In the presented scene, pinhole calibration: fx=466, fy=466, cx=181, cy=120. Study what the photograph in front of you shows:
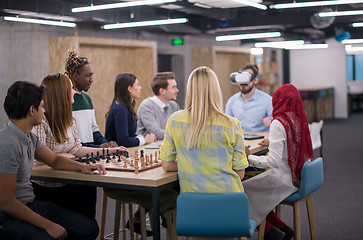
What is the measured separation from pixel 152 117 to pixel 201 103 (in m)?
1.95

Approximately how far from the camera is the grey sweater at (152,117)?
4.45 m

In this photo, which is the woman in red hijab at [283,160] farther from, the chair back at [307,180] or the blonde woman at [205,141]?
the blonde woman at [205,141]

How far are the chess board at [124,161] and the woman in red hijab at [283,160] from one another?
2.42 ft

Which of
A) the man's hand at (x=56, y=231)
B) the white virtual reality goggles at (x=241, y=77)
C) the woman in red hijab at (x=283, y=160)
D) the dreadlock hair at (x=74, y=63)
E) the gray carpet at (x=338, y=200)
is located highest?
the dreadlock hair at (x=74, y=63)

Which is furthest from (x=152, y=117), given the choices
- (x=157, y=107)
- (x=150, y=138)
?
(x=150, y=138)

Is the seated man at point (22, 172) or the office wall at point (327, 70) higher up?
the office wall at point (327, 70)

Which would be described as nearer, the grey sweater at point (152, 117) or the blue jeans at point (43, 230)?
the blue jeans at point (43, 230)

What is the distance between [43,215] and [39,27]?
5735 mm

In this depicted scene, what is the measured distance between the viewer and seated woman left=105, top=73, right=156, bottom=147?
390 cm

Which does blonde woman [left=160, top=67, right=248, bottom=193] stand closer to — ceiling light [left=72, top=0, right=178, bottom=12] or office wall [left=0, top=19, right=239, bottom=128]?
ceiling light [left=72, top=0, right=178, bottom=12]

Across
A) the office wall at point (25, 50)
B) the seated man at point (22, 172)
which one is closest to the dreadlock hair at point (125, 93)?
the seated man at point (22, 172)

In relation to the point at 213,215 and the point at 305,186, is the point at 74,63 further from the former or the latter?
the point at 305,186

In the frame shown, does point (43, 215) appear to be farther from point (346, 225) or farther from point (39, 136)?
point (346, 225)

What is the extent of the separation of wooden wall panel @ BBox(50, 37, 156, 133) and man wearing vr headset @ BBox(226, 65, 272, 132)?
147 inches
